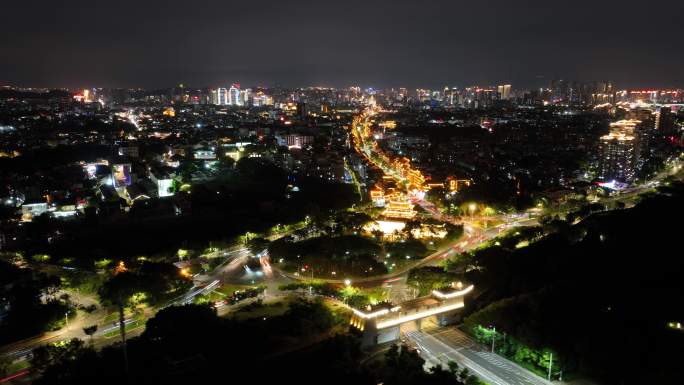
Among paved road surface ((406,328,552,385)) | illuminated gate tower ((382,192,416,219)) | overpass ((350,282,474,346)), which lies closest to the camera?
paved road surface ((406,328,552,385))

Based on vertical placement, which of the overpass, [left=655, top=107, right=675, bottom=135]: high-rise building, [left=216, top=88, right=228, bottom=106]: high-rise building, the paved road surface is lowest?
the paved road surface

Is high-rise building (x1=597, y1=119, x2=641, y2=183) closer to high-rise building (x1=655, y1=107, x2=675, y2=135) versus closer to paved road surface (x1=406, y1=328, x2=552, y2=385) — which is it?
high-rise building (x1=655, y1=107, x2=675, y2=135)

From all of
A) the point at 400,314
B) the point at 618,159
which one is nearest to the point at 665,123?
the point at 618,159

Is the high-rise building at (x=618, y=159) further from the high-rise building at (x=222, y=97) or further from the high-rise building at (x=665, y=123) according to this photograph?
the high-rise building at (x=222, y=97)

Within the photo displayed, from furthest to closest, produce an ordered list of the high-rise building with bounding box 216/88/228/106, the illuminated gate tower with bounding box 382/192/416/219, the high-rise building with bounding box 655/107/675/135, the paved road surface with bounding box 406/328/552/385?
the high-rise building with bounding box 216/88/228/106
the high-rise building with bounding box 655/107/675/135
the illuminated gate tower with bounding box 382/192/416/219
the paved road surface with bounding box 406/328/552/385

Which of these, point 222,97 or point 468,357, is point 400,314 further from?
point 222,97

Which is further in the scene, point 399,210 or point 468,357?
point 399,210

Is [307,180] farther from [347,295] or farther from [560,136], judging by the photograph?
[560,136]

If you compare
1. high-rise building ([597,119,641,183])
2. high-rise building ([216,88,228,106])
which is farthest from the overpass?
high-rise building ([216,88,228,106])

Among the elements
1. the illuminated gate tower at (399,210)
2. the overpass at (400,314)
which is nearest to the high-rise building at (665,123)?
the illuminated gate tower at (399,210)

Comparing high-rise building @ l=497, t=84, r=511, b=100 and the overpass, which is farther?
high-rise building @ l=497, t=84, r=511, b=100
